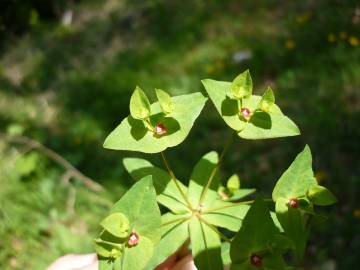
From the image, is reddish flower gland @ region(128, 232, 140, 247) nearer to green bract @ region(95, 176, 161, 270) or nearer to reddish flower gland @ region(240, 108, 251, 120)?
green bract @ region(95, 176, 161, 270)

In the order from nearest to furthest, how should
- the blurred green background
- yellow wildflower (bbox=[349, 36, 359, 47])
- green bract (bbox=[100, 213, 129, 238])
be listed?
green bract (bbox=[100, 213, 129, 238]) → the blurred green background → yellow wildflower (bbox=[349, 36, 359, 47])

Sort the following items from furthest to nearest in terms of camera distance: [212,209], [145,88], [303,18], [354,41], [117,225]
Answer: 1. [303,18]
2. [145,88]
3. [354,41]
4. [212,209]
5. [117,225]

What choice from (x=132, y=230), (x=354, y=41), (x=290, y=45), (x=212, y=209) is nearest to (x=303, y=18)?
(x=290, y=45)

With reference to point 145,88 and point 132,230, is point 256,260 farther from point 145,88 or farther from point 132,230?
point 145,88

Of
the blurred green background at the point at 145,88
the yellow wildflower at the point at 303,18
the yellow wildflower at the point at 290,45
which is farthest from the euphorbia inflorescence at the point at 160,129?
the yellow wildflower at the point at 303,18

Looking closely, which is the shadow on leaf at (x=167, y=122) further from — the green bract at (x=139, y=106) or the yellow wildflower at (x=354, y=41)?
the yellow wildflower at (x=354, y=41)

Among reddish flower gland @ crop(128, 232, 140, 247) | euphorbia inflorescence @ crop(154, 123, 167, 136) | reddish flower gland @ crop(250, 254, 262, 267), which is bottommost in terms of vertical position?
reddish flower gland @ crop(250, 254, 262, 267)

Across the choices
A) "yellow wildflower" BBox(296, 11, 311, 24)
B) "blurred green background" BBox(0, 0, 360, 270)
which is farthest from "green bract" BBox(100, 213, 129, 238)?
"yellow wildflower" BBox(296, 11, 311, 24)
